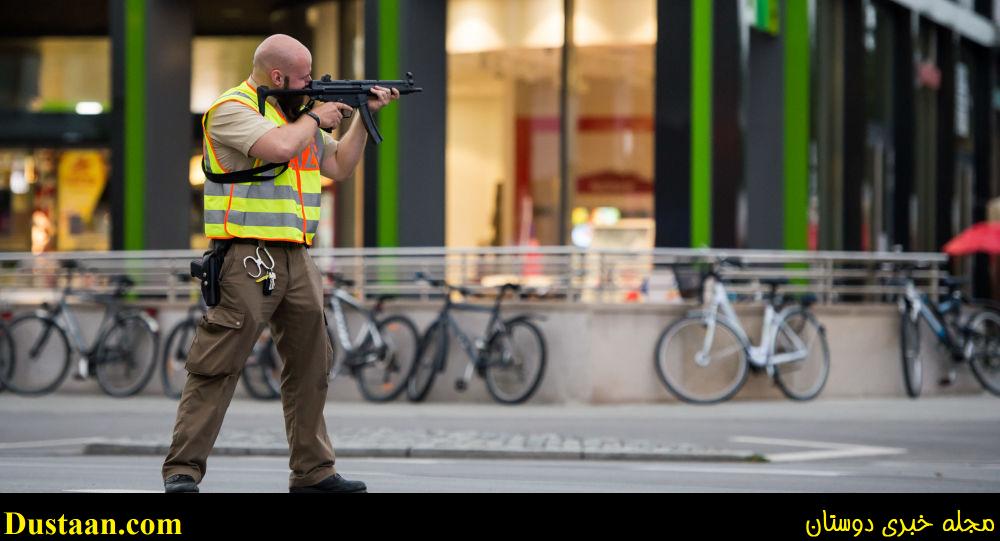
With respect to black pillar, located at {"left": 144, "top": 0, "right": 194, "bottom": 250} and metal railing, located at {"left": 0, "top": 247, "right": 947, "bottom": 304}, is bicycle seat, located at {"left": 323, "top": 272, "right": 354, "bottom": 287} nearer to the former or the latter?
metal railing, located at {"left": 0, "top": 247, "right": 947, "bottom": 304}

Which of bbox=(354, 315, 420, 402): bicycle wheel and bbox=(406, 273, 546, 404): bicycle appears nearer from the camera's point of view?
bbox=(406, 273, 546, 404): bicycle

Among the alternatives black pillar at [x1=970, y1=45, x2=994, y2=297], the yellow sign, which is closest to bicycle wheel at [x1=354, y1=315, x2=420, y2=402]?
the yellow sign

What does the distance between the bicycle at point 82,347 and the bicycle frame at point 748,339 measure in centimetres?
530

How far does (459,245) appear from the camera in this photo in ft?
60.5

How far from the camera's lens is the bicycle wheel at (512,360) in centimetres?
1373

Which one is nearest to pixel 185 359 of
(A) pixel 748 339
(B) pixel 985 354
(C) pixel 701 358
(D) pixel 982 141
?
(C) pixel 701 358

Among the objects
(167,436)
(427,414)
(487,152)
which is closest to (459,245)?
(487,152)

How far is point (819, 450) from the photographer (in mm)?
10070

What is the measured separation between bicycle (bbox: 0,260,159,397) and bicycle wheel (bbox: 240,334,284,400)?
44.8 inches

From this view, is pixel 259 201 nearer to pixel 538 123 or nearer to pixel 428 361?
pixel 428 361

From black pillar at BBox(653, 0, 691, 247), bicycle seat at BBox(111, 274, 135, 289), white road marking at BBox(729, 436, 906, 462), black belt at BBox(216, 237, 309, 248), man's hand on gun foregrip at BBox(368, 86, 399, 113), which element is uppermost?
black pillar at BBox(653, 0, 691, 247)

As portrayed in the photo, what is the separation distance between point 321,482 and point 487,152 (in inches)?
498

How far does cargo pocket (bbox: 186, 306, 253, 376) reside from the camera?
233 inches

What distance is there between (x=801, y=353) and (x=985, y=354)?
236 cm
